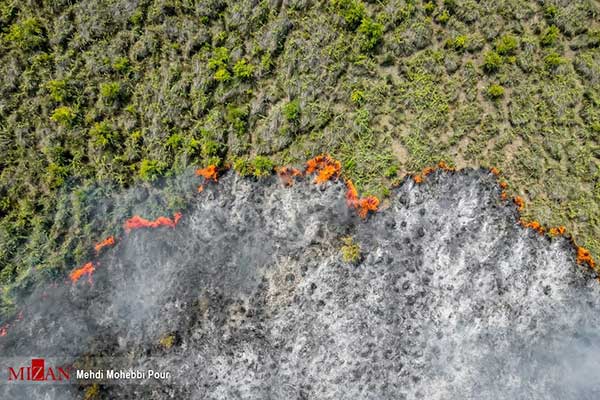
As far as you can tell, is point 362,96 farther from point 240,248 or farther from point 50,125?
point 50,125

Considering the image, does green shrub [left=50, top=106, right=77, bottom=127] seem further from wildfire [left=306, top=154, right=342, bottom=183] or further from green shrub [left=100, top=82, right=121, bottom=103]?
wildfire [left=306, top=154, right=342, bottom=183]

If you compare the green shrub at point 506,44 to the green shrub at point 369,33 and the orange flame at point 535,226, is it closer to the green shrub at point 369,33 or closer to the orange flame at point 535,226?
the green shrub at point 369,33

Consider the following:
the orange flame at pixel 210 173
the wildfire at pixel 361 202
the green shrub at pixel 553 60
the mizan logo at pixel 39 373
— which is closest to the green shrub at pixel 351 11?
the wildfire at pixel 361 202

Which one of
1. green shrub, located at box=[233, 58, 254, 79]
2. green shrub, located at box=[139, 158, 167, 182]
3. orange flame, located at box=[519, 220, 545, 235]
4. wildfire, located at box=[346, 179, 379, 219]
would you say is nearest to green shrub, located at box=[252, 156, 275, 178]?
wildfire, located at box=[346, 179, 379, 219]

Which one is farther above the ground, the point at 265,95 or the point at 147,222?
the point at 265,95

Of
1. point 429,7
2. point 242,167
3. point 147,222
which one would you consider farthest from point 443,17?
point 147,222

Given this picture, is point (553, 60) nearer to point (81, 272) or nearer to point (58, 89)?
point (58, 89)
